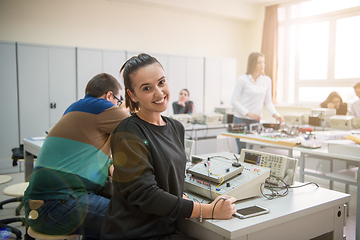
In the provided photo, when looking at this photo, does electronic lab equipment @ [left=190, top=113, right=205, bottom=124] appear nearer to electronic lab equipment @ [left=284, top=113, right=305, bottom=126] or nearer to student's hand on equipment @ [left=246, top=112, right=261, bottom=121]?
student's hand on equipment @ [left=246, top=112, right=261, bottom=121]

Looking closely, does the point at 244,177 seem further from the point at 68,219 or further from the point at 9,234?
the point at 9,234

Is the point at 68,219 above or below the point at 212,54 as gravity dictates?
below

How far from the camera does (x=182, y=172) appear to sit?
133cm

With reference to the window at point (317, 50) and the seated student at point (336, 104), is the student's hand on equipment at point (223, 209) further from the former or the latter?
the window at point (317, 50)

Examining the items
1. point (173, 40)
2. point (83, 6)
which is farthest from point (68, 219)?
point (173, 40)

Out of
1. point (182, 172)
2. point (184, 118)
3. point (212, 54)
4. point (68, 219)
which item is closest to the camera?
point (182, 172)

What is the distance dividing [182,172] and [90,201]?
0.57 m

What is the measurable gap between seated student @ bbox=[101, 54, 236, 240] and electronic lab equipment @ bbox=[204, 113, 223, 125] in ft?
10.7

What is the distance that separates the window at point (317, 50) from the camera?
5949 millimetres

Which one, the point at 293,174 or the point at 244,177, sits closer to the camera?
the point at 244,177

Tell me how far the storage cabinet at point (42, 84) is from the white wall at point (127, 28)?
0.69 metres

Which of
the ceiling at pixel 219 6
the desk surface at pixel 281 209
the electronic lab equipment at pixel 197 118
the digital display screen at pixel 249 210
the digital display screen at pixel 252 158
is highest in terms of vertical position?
the ceiling at pixel 219 6

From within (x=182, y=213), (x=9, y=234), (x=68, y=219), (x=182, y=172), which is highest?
(x=182, y=172)

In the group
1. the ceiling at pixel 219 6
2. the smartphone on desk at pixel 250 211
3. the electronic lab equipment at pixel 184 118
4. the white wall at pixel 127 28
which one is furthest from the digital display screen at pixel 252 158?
the ceiling at pixel 219 6
